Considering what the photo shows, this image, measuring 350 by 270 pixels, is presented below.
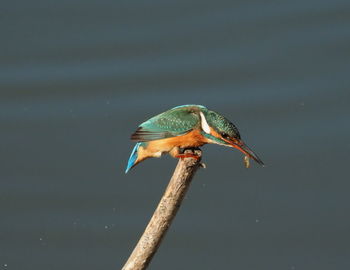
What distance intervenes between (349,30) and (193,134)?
222 cm

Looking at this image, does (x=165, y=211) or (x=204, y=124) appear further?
(x=204, y=124)

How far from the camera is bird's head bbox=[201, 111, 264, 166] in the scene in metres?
1.84

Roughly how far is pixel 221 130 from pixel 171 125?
0.57 feet

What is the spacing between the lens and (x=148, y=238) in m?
1.76

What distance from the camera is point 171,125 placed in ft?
6.27

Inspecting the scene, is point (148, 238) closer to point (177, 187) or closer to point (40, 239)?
point (177, 187)

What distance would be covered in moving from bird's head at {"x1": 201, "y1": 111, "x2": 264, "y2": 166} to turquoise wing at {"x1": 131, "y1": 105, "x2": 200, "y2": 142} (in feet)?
0.16

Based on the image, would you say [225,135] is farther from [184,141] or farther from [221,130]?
[184,141]

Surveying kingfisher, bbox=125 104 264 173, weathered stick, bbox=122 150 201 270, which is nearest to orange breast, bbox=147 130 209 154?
kingfisher, bbox=125 104 264 173

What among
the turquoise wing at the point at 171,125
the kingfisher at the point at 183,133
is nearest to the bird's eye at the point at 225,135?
the kingfisher at the point at 183,133

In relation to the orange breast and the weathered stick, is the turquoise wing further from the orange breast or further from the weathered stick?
the weathered stick

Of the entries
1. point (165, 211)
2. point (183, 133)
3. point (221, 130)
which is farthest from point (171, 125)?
point (165, 211)

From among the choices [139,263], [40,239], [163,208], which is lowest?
[40,239]

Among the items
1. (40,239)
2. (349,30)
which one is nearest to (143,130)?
(40,239)
